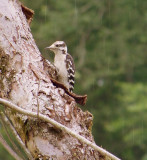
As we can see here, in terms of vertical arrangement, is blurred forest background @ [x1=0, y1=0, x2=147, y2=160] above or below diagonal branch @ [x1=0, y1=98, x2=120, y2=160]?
below

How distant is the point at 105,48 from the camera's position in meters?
26.5

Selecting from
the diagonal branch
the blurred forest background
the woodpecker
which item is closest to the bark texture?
the diagonal branch

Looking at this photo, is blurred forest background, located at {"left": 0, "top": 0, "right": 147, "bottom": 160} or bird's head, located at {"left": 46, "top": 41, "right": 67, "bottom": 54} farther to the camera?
blurred forest background, located at {"left": 0, "top": 0, "right": 147, "bottom": 160}

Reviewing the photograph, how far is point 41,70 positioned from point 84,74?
21679mm

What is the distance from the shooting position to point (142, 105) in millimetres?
18453

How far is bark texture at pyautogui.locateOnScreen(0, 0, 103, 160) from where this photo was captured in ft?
10.3

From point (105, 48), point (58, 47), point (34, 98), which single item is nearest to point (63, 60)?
point (58, 47)

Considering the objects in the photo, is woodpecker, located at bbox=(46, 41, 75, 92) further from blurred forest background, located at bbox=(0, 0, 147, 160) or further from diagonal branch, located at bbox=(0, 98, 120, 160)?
blurred forest background, located at bbox=(0, 0, 147, 160)

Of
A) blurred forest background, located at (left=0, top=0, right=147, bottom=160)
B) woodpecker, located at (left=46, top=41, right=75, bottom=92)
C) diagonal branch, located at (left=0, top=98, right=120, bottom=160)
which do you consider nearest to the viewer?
diagonal branch, located at (left=0, top=98, right=120, bottom=160)

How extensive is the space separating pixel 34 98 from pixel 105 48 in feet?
76.7

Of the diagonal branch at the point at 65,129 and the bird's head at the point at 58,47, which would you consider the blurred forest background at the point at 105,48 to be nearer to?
the bird's head at the point at 58,47

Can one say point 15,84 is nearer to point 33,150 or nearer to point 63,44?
point 33,150

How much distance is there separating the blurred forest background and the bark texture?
2008cm

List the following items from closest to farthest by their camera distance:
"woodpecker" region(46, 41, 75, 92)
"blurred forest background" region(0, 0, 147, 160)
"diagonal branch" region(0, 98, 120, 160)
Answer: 1. "diagonal branch" region(0, 98, 120, 160)
2. "woodpecker" region(46, 41, 75, 92)
3. "blurred forest background" region(0, 0, 147, 160)
